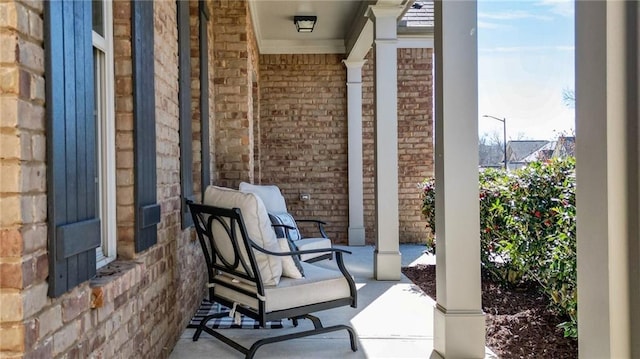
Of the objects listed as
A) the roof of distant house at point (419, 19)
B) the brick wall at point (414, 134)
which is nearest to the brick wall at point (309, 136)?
the brick wall at point (414, 134)

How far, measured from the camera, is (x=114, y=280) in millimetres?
1697

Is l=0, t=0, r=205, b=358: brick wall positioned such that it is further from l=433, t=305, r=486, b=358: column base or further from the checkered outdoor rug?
l=433, t=305, r=486, b=358: column base

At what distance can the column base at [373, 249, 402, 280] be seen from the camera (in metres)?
4.52

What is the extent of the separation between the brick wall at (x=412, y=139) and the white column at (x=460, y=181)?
4.40m

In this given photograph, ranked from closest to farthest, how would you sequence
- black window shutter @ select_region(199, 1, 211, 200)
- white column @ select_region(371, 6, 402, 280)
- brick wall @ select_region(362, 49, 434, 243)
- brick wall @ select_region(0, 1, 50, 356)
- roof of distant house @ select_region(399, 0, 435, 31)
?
brick wall @ select_region(0, 1, 50, 356), black window shutter @ select_region(199, 1, 211, 200), white column @ select_region(371, 6, 402, 280), roof of distant house @ select_region(399, 0, 435, 31), brick wall @ select_region(362, 49, 434, 243)

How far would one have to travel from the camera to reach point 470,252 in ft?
8.05

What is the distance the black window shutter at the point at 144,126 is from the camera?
199cm

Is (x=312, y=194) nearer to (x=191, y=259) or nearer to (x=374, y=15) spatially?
(x=374, y=15)

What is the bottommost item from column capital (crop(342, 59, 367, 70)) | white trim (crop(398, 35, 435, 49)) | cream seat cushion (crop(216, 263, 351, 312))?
cream seat cushion (crop(216, 263, 351, 312))

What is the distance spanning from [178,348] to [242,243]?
2.48 ft

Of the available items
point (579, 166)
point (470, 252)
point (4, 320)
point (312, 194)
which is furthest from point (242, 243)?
point (312, 194)

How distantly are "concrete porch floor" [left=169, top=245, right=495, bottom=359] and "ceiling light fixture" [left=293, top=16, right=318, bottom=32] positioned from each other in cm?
322

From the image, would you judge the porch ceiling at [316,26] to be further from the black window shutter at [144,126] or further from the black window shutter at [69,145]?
the black window shutter at [69,145]

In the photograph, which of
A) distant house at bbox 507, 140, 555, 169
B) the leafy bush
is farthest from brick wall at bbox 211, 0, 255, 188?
distant house at bbox 507, 140, 555, 169
